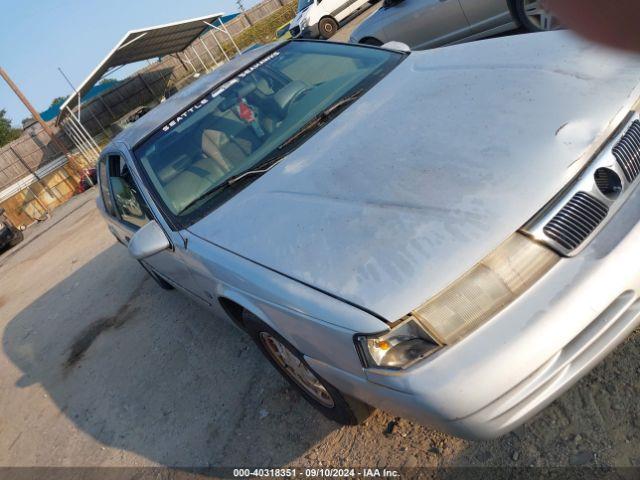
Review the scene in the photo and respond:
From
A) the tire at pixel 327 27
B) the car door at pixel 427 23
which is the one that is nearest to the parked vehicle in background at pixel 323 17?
the tire at pixel 327 27

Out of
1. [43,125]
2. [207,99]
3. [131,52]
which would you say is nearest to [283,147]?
[207,99]

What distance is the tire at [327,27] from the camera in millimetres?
13078

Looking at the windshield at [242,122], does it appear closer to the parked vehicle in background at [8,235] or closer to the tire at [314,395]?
the tire at [314,395]

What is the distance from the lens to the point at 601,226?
1485mm

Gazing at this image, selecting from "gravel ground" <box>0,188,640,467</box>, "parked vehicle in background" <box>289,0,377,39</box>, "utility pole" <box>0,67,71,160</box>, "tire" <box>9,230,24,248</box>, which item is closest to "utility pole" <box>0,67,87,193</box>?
"utility pole" <box>0,67,71,160</box>

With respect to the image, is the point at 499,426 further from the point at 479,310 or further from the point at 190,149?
the point at 190,149

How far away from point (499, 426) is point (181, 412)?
2.08 meters

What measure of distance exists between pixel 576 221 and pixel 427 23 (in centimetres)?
473

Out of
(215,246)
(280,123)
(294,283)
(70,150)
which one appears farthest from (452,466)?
(70,150)

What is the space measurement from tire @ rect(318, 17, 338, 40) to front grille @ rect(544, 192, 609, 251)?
1290 centimetres

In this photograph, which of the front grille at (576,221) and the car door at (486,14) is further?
the car door at (486,14)

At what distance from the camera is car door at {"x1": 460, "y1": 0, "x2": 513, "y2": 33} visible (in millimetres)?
4758

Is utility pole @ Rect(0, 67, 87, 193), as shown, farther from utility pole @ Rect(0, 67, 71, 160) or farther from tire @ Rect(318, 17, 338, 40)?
tire @ Rect(318, 17, 338, 40)

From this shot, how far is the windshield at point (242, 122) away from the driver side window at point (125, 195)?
24 centimetres
